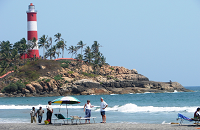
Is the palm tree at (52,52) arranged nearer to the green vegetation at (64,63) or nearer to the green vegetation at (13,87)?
the green vegetation at (64,63)

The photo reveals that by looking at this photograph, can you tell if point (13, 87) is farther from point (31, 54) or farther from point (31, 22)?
point (31, 22)

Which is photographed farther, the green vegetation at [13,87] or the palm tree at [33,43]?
the palm tree at [33,43]

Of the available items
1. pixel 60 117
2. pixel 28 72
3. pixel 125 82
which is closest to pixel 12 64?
pixel 28 72

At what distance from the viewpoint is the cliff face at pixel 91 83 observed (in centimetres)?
7494

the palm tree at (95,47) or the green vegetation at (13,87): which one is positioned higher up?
the palm tree at (95,47)

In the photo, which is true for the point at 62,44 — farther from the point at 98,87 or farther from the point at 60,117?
the point at 60,117

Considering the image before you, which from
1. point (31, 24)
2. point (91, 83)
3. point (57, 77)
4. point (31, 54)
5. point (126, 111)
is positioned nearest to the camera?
point (126, 111)

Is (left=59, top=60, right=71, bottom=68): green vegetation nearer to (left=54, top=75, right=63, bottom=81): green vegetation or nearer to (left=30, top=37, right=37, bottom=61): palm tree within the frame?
(left=54, top=75, right=63, bottom=81): green vegetation

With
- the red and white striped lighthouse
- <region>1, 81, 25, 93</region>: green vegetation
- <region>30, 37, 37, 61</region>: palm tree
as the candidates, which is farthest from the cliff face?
the red and white striped lighthouse

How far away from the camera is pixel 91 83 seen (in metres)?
77.8

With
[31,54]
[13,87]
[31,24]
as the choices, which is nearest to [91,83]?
[13,87]

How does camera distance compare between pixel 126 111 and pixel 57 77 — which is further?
pixel 57 77

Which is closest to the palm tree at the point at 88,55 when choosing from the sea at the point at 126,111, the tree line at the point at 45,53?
the tree line at the point at 45,53

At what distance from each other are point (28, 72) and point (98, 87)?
1920 cm
